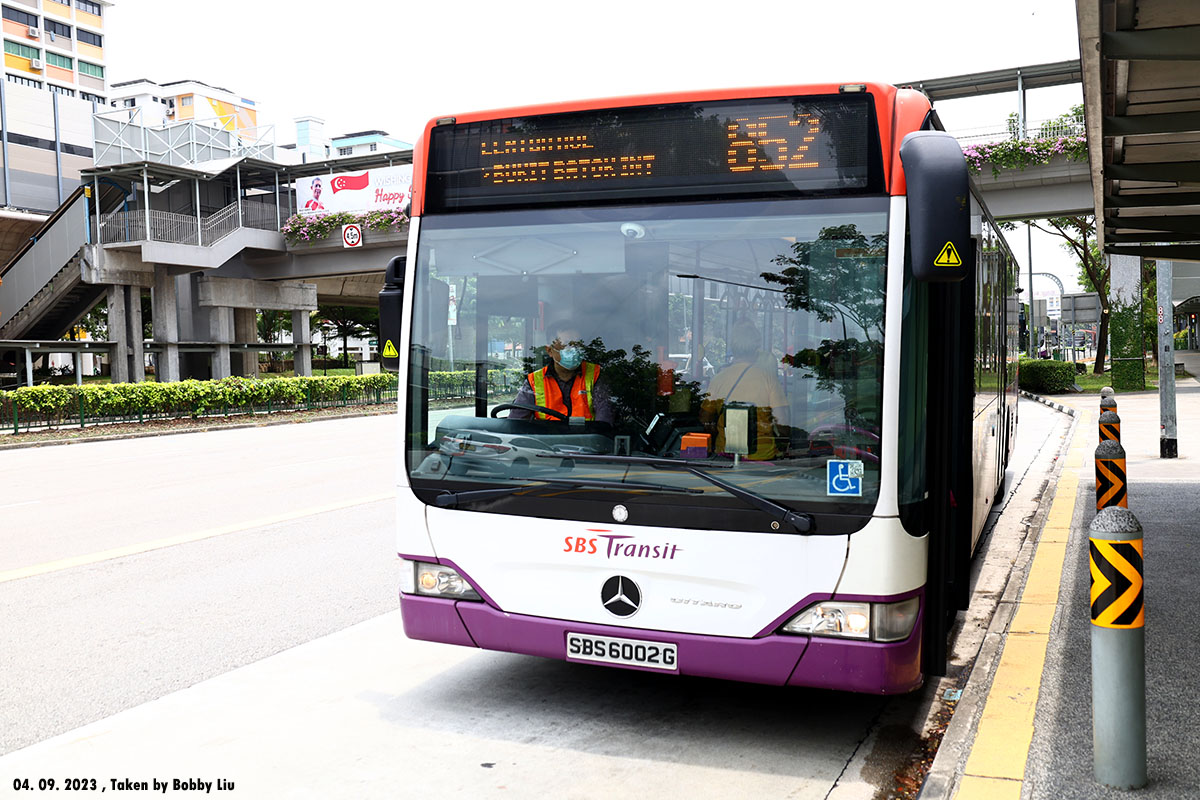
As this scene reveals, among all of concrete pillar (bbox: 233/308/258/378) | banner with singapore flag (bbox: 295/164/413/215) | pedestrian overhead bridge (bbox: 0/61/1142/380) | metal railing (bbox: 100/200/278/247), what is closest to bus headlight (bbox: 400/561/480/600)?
pedestrian overhead bridge (bbox: 0/61/1142/380)

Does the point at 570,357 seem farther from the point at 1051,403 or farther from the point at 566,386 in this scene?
the point at 1051,403

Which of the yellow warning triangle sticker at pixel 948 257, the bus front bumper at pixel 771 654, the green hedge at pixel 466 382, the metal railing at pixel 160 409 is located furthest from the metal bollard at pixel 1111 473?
the metal railing at pixel 160 409

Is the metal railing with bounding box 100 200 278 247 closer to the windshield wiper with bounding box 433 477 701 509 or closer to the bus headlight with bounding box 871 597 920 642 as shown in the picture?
the windshield wiper with bounding box 433 477 701 509

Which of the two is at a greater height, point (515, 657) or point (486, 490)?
point (486, 490)

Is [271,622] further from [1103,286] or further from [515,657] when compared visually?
[1103,286]

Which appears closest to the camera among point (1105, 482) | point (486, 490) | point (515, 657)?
point (486, 490)

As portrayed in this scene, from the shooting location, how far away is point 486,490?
4812 mm

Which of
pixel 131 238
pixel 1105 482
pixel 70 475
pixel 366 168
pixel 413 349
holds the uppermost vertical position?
pixel 366 168

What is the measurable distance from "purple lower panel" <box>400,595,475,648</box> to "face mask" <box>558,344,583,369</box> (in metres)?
1.22

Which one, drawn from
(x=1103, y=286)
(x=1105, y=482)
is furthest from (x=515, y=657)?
(x=1103, y=286)

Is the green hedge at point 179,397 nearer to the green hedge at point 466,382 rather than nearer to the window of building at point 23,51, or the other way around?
the green hedge at point 466,382

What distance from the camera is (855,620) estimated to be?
13.9 ft

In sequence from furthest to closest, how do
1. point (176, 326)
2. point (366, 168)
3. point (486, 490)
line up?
1. point (366, 168)
2. point (176, 326)
3. point (486, 490)

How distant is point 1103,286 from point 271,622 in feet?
146
